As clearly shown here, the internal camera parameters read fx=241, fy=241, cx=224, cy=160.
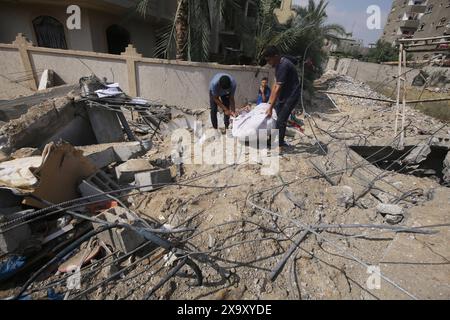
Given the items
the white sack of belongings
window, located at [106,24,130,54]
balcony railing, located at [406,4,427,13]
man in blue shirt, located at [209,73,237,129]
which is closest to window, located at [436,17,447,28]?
balcony railing, located at [406,4,427,13]

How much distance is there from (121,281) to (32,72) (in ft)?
29.8

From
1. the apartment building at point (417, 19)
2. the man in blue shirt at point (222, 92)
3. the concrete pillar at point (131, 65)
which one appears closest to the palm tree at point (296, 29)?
the concrete pillar at point (131, 65)

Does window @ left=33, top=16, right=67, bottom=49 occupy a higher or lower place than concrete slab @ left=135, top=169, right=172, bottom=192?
higher

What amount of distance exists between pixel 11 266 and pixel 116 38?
11574 mm

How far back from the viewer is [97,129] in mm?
4957

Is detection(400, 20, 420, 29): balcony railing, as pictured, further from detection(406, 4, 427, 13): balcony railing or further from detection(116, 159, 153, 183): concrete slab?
detection(116, 159, 153, 183): concrete slab

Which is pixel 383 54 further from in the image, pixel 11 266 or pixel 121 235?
pixel 11 266

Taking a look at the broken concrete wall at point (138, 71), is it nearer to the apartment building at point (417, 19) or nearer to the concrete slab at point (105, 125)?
the concrete slab at point (105, 125)

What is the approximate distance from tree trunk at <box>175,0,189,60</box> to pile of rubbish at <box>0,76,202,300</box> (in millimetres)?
3618

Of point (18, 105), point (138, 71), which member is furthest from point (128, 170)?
point (138, 71)

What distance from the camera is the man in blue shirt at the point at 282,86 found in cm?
357

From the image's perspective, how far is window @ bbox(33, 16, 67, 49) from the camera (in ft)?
31.5
